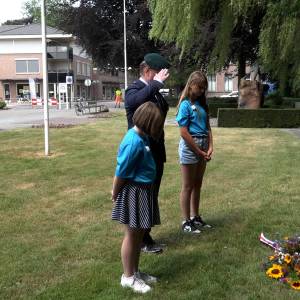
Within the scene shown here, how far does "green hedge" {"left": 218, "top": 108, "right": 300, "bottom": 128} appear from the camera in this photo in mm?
19516

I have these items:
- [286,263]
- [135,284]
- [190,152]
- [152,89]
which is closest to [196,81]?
[190,152]

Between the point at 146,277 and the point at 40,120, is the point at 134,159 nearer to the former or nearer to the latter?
A: the point at 146,277

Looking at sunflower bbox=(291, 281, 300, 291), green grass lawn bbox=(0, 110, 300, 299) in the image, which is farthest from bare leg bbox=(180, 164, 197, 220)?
sunflower bbox=(291, 281, 300, 291)

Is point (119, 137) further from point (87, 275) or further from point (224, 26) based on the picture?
point (87, 275)

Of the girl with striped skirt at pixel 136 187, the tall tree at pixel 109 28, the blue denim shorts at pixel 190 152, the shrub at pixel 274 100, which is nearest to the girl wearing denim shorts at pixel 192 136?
the blue denim shorts at pixel 190 152

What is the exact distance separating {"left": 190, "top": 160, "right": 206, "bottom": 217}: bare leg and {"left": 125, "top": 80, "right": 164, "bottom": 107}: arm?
1250 mm

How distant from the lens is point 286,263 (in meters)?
4.45

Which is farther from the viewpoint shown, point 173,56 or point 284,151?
point 173,56

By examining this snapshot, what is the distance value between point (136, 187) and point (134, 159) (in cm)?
25

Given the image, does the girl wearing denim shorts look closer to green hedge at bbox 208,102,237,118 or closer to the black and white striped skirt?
the black and white striped skirt

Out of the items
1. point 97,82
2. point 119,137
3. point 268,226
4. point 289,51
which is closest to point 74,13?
point 119,137

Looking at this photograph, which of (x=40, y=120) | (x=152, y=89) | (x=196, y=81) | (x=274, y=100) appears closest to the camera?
(x=152, y=89)

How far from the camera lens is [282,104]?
2822 centimetres

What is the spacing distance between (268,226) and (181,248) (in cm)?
123
